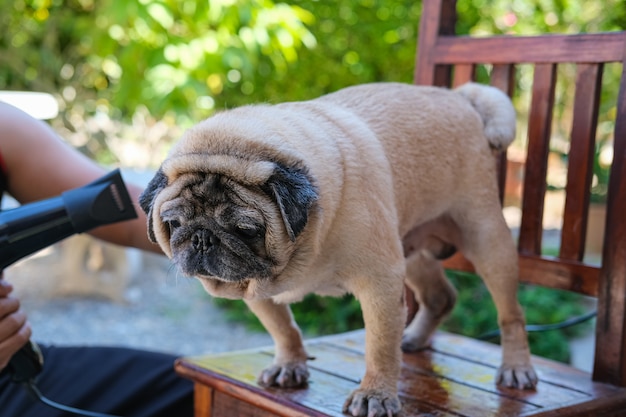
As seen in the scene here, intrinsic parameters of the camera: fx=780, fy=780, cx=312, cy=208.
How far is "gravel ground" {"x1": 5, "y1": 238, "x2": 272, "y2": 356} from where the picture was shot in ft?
13.6

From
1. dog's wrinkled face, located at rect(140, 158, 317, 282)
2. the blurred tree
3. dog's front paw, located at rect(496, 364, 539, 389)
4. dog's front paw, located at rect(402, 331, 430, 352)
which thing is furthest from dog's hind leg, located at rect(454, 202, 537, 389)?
the blurred tree

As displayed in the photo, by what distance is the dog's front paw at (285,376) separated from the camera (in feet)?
4.55

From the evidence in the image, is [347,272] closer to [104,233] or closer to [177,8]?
[104,233]

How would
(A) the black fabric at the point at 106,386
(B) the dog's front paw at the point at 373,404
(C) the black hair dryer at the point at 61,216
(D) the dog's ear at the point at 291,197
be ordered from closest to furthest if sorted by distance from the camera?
(D) the dog's ear at the point at 291,197 → (B) the dog's front paw at the point at 373,404 → (C) the black hair dryer at the point at 61,216 → (A) the black fabric at the point at 106,386

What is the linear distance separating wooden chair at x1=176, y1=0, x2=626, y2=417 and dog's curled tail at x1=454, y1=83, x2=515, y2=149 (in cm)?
22

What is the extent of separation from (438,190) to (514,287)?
9.9 inches

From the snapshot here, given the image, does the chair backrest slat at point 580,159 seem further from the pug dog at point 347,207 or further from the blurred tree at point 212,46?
the blurred tree at point 212,46

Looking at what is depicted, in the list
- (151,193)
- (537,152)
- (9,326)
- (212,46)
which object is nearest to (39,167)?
(9,326)

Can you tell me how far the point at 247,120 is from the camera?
3.68 feet

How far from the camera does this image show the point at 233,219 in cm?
103

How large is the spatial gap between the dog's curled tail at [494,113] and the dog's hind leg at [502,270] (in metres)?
0.13

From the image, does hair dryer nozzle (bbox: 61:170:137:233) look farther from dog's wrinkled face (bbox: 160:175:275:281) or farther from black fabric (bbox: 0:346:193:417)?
black fabric (bbox: 0:346:193:417)

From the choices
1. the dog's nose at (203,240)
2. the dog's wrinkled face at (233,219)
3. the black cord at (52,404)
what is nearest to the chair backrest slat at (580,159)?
the dog's wrinkled face at (233,219)

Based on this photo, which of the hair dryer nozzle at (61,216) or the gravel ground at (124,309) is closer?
the hair dryer nozzle at (61,216)
